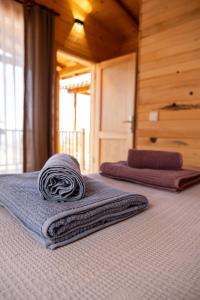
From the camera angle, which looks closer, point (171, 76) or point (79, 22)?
point (171, 76)

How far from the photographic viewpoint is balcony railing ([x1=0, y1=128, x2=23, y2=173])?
2.10 metres

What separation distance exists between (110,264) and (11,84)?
210 cm

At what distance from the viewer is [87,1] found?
2.63m

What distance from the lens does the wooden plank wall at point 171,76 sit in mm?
1775

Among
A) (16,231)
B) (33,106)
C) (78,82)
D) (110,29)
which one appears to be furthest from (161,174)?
(78,82)

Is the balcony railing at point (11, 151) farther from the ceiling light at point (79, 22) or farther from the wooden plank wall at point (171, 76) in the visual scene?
the ceiling light at point (79, 22)

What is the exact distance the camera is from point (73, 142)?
16.2ft

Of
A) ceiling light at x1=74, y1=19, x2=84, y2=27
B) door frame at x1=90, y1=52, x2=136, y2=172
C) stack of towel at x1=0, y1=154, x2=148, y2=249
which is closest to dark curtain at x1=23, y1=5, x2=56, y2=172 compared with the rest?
ceiling light at x1=74, y1=19, x2=84, y2=27

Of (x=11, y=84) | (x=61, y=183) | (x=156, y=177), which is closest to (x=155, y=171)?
(x=156, y=177)

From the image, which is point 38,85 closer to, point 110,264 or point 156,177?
point 156,177

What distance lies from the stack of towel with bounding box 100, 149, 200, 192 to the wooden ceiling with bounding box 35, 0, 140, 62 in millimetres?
1979

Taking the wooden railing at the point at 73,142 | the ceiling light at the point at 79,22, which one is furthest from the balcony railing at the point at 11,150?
the wooden railing at the point at 73,142

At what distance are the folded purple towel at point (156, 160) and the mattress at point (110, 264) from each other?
643 mm

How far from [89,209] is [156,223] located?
0.22m
